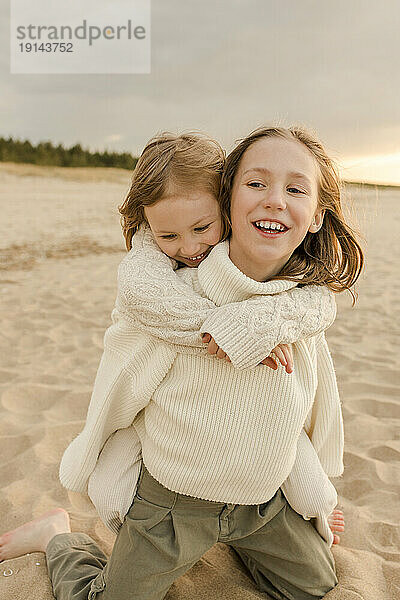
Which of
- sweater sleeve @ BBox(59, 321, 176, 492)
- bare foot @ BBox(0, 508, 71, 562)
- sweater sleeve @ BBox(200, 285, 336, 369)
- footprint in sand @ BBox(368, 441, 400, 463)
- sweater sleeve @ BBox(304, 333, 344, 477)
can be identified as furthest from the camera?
footprint in sand @ BBox(368, 441, 400, 463)

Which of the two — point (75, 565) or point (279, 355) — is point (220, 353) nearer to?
point (279, 355)

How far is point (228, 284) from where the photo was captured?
1846 mm

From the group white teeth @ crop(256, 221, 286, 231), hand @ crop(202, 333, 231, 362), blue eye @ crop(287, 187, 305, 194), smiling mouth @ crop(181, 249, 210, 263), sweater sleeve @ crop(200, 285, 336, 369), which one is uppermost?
blue eye @ crop(287, 187, 305, 194)

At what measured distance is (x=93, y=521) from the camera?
8.46ft

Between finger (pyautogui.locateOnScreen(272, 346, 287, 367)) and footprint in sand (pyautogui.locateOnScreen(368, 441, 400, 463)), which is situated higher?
finger (pyautogui.locateOnScreen(272, 346, 287, 367))

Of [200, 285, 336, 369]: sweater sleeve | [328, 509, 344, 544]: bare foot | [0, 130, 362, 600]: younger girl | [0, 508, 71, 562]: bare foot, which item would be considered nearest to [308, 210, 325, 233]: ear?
[0, 130, 362, 600]: younger girl

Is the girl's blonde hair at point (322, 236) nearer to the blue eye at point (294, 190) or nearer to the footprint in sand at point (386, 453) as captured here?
the blue eye at point (294, 190)

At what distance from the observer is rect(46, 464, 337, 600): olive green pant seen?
1904 mm

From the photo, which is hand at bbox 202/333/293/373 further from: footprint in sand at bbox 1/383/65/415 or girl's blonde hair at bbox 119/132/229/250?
footprint in sand at bbox 1/383/65/415

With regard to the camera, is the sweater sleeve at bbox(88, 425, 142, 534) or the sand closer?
the sweater sleeve at bbox(88, 425, 142, 534)

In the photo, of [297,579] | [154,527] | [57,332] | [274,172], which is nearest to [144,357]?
[154,527]

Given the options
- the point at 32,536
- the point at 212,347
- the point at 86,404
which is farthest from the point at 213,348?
the point at 86,404

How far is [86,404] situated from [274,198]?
217cm

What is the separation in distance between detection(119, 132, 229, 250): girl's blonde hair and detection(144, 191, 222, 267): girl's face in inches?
1.0
